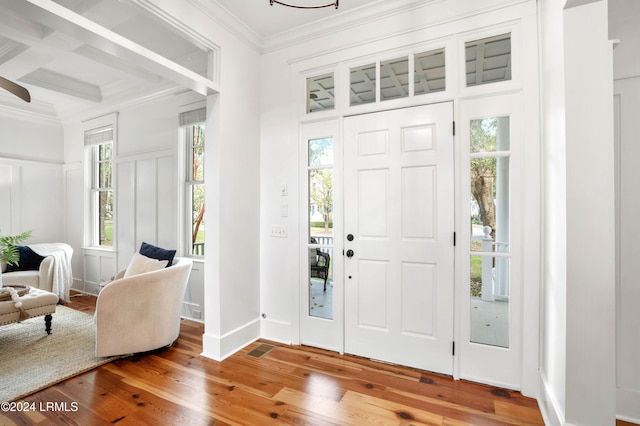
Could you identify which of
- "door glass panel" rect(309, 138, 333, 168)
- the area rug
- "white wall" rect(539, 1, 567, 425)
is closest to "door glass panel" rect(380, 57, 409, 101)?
"door glass panel" rect(309, 138, 333, 168)

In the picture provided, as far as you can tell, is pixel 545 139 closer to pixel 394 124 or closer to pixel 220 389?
pixel 394 124

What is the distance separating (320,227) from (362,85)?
1.41 metres

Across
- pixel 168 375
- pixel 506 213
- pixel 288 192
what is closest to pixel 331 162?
pixel 288 192

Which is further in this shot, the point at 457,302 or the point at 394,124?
the point at 394,124

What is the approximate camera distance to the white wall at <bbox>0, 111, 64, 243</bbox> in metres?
4.59

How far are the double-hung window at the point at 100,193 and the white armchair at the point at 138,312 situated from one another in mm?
2900

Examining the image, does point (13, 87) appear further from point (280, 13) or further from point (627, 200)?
point (627, 200)

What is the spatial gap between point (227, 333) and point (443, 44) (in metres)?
3.16

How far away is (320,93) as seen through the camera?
296 cm

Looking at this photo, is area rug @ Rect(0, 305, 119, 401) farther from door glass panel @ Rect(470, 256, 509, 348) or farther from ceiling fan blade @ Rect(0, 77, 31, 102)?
door glass panel @ Rect(470, 256, 509, 348)

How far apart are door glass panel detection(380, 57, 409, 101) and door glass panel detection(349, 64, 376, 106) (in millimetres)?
85

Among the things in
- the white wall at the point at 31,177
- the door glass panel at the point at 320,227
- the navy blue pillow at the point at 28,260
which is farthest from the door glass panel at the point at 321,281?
the white wall at the point at 31,177

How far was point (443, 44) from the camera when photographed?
Answer: 2408 millimetres

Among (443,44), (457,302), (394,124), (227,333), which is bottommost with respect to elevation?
(227,333)
